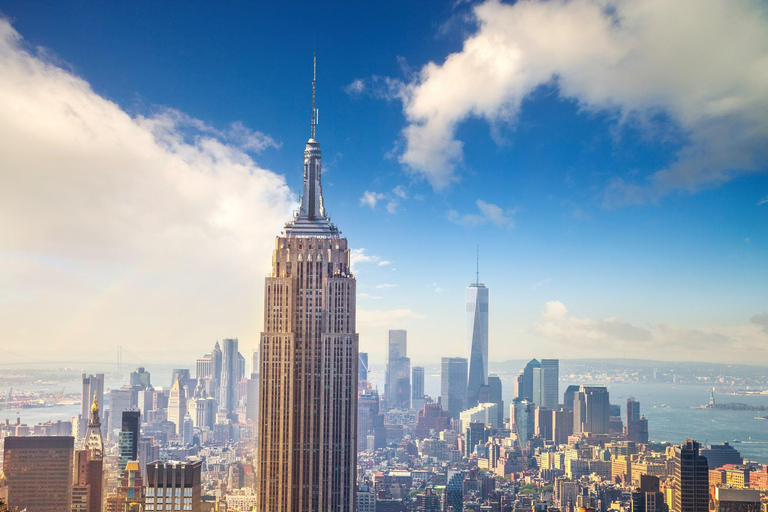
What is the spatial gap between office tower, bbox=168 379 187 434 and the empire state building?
29.5 ft

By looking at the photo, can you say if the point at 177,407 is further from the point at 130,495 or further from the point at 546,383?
the point at 546,383

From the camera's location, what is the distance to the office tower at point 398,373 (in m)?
18.4

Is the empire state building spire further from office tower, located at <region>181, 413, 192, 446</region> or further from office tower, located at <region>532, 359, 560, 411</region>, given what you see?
office tower, located at <region>181, 413, 192, 446</region>

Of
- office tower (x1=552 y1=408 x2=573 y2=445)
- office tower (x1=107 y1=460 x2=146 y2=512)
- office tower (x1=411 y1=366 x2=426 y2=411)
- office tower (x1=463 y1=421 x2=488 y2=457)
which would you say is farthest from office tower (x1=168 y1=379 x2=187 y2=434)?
office tower (x1=552 y1=408 x2=573 y2=445)

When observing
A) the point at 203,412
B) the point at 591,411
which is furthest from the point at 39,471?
the point at 591,411

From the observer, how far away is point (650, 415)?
68.3 ft

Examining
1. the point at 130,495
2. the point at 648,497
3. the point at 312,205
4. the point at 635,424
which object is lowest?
the point at 648,497

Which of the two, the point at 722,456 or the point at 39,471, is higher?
the point at 722,456

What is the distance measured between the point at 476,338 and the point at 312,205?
41.4 ft

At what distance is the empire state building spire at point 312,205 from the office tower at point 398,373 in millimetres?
3933

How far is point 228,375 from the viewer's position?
781 inches

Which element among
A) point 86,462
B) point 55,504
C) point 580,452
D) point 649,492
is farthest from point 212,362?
point 580,452

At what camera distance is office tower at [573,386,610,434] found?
953 inches

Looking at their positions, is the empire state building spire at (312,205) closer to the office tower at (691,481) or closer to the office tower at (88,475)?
the office tower at (88,475)
